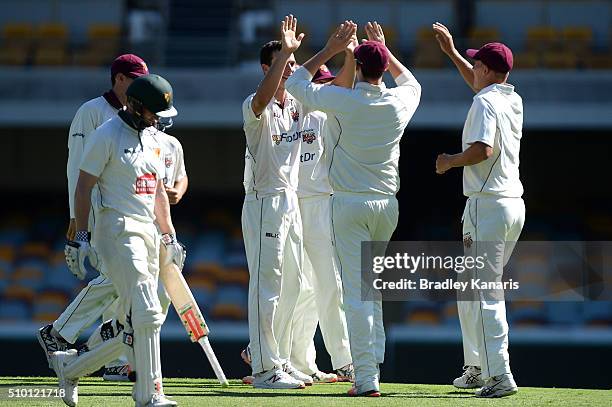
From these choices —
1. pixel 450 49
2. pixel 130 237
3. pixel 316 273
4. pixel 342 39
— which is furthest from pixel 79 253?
pixel 450 49

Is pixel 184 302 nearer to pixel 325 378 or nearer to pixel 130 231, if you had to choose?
pixel 130 231

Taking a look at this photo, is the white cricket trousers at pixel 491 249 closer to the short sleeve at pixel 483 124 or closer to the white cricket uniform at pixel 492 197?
the white cricket uniform at pixel 492 197

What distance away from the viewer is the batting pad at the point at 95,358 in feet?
19.5

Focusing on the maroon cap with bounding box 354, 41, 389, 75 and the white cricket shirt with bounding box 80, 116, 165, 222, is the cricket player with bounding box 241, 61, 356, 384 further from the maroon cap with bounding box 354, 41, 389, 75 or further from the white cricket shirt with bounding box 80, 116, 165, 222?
the white cricket shirt with bounding box 80, 116, 165, 222

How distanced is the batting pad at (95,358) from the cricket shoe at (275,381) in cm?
137

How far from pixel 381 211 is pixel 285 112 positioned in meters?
1.01

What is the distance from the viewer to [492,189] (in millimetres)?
6875

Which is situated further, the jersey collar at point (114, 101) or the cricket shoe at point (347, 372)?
the cricket shoe at point (347, 372)

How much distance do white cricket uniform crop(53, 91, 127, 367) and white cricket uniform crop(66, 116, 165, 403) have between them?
1524 millimetres

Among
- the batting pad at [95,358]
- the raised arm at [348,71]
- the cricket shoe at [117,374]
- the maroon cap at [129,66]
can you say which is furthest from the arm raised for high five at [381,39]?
the cricket shoe at [117,374]

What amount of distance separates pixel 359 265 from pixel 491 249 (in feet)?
2.44

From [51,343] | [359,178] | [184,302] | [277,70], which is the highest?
[277,70]

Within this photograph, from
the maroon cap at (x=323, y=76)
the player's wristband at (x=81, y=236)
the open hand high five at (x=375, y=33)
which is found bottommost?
the player's wristband at (x=81, y=236)

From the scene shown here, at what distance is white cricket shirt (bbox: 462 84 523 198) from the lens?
685 cm
